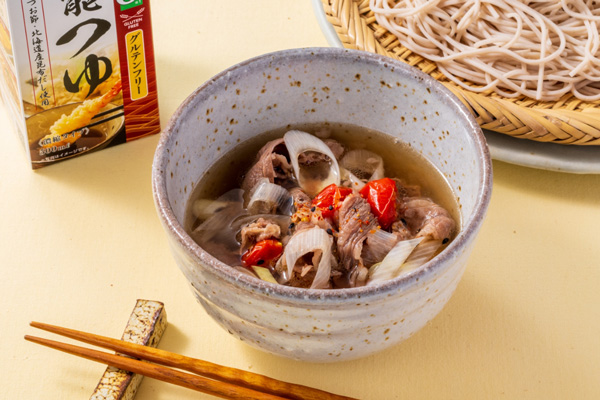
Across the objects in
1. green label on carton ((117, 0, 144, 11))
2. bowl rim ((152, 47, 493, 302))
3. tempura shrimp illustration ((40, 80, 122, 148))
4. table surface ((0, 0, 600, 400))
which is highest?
green label on carton ((117, 0, 144, 11))

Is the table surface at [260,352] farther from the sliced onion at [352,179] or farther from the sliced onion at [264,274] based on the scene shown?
the sliced onion at [352,179]

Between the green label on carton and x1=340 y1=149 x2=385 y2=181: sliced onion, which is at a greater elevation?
the green label on carton

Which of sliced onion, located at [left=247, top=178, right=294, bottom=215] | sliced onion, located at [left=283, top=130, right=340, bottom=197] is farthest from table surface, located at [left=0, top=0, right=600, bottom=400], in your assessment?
sliced onion, located at [left=283, top=130, right=340, bottom=197]

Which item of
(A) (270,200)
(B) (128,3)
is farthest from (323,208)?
(B) (128,3)

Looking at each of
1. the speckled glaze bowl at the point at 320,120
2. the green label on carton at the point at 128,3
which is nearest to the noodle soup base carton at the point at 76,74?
the green label on carton at the point at 128,3

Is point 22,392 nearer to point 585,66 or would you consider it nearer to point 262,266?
point 262,266

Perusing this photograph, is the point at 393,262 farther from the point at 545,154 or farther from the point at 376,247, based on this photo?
the point at 545,154

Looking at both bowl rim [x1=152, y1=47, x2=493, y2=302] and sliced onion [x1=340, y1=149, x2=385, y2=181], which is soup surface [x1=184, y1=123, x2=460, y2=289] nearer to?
sliced onion [x1=340, y1=149, x2=385, y2=181]
